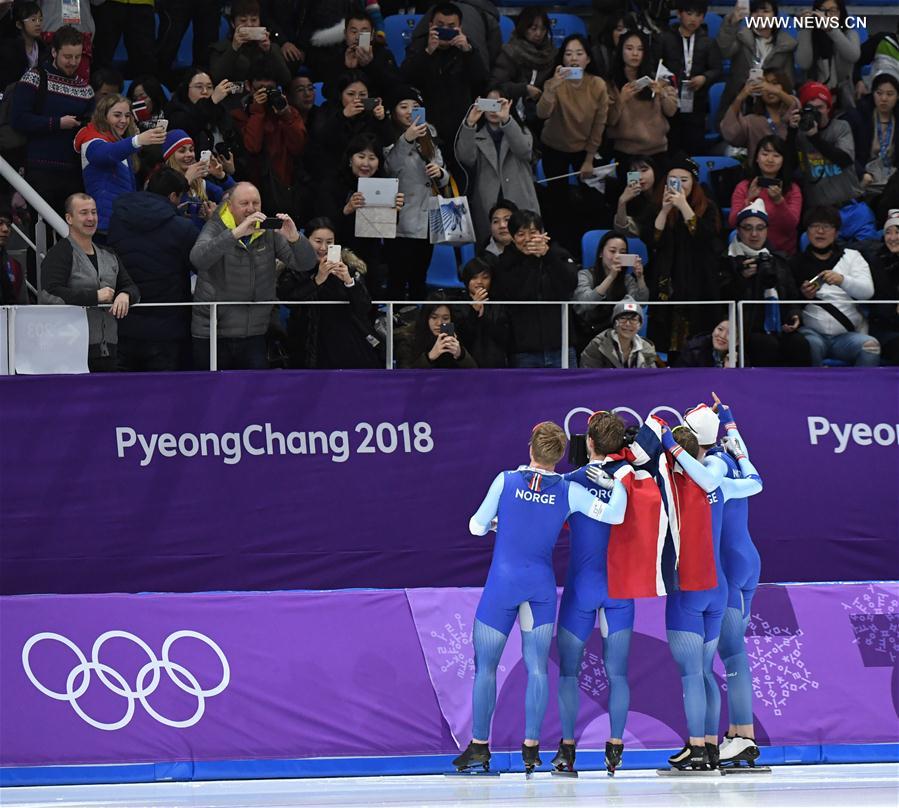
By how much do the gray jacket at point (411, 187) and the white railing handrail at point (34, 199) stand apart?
8.28 ft

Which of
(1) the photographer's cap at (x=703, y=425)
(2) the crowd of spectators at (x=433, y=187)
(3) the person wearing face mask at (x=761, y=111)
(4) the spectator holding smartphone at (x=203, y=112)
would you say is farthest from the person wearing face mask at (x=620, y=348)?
(4) the spectator holding smartphone at (x=203, y=112)

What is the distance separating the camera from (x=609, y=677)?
902 cm

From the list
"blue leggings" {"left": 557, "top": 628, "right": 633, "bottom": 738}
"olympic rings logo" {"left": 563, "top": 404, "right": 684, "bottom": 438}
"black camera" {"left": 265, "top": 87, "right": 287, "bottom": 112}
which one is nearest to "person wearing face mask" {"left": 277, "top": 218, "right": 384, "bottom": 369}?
"black camera" {"left": 265, "top": 87, "right": 287, "bottom": 112}

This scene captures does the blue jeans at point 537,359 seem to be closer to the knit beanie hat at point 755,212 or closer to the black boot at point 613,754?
the knit beanie hat at point 755,212

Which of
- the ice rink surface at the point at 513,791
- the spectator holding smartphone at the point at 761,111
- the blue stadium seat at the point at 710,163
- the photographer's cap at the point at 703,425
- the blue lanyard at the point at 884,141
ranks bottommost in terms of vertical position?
the ice rink surface at the point at 513,791

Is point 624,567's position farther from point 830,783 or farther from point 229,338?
point 229,338

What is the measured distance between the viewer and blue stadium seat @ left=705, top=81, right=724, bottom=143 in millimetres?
14430

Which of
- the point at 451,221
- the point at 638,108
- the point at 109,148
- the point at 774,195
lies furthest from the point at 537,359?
the point at 109,148

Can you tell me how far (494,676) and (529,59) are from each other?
646 cm

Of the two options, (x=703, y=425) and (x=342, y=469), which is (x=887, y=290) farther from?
(x=342, y=469)

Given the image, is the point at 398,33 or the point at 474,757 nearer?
the point at 474,757

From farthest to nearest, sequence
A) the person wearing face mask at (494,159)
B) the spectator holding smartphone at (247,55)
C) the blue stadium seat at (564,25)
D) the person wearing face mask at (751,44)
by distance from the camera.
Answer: the blue stadium seat at (564,25)
the person wearing face mask at (751,44)
the spectator holding smartphone at (247,55)
the person wearing face mask at (494,159)

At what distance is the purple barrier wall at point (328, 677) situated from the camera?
916 centimetres

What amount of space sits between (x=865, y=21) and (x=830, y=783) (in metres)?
9.91
